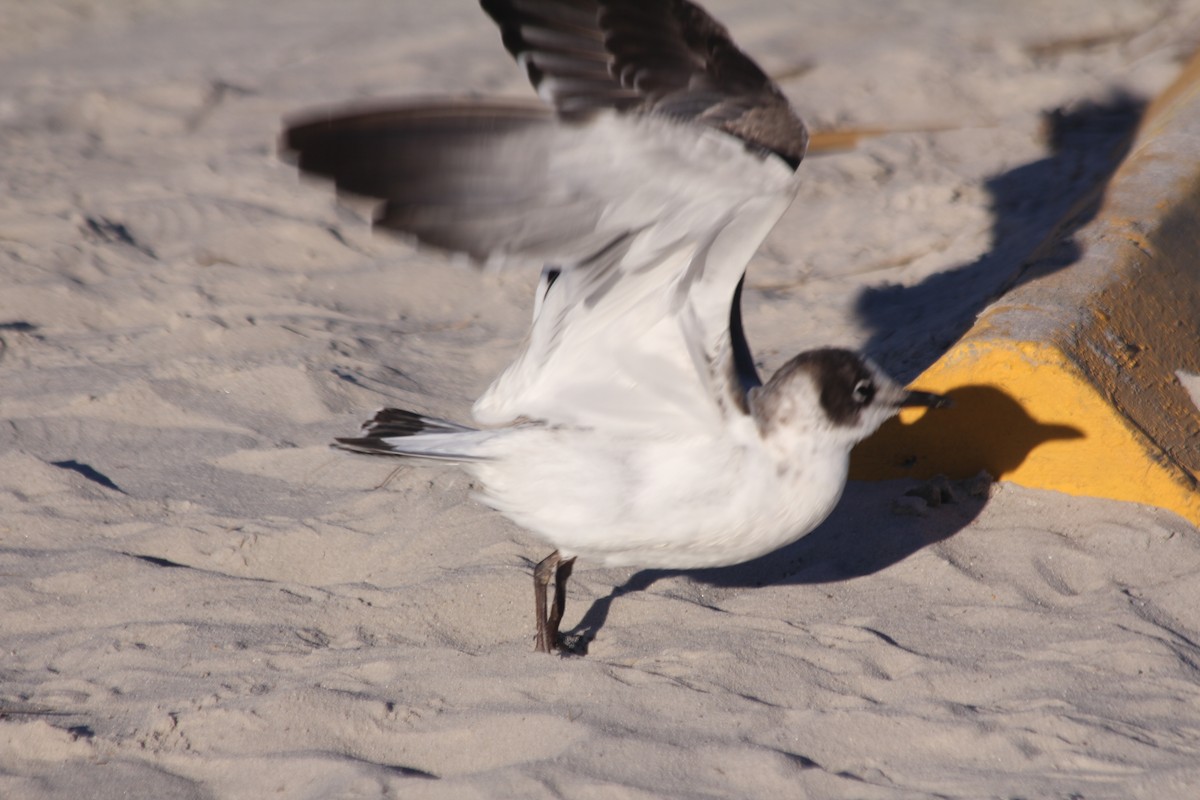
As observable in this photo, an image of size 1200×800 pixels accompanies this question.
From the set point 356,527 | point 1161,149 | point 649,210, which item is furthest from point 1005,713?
point 1161,149

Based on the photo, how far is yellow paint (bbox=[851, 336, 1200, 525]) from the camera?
3414 mm

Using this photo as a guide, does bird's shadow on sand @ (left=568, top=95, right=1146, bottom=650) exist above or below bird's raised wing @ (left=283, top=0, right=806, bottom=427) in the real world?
below

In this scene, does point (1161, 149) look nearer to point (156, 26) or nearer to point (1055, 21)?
point (1055, 21)

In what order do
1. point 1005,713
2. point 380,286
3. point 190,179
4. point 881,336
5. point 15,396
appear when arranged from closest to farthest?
1. point 1005,713
2. point 15,396
3. point 881,336
4. point 380,286
5. point 190,179

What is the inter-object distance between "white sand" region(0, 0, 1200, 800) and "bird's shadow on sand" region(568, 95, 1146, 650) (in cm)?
2

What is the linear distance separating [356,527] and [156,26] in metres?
5.86

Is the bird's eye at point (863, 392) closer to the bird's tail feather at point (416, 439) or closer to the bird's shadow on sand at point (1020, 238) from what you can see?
the bird's tail feather at point (416, 439)

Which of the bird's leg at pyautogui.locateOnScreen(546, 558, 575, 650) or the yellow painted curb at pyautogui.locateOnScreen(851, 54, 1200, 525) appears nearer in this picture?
the bird's leg at pyautogui.locateOnScreen(546, 558, 575, 650)

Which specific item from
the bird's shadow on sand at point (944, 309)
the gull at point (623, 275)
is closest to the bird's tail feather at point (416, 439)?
the gull at point (623, 275)

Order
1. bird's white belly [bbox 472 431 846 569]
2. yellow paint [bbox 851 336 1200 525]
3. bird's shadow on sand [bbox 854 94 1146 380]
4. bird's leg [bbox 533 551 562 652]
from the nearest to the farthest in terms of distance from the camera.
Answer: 1. bird's white belly [bbox 472 431 846 569]
2. bird's leg [bbox 533 551 562 652]
3. yellow paint [bbox 851 336 1200 525]
4. bird's shadow on sand [bbox 854 94 1146 380]

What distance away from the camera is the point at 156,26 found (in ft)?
27.4

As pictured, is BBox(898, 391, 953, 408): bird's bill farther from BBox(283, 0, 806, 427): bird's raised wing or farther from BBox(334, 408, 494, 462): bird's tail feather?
BBox(334, 408, 494, 462): bird's tail feather

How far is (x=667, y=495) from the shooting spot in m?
2.95

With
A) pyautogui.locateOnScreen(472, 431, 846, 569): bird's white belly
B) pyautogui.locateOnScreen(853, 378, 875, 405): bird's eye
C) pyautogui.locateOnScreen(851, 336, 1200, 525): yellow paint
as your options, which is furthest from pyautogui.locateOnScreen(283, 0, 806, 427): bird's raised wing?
pyautogui.locateOnScreen(851, 336, 1200, 525): yellow paint
